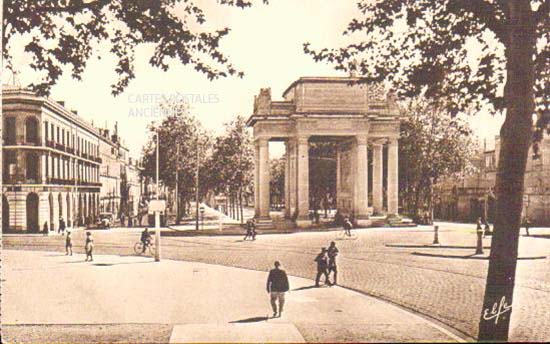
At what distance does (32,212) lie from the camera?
153 ft

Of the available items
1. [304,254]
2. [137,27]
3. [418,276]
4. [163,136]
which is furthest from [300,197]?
[137,27]

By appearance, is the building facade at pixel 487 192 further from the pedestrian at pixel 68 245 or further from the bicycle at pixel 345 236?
the pedestrian at pixel 68 245

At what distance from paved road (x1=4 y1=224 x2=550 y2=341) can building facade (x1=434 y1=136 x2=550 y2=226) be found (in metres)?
21.3

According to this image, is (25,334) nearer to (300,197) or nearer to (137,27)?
(137,27)

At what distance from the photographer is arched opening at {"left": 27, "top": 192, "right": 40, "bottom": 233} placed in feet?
152

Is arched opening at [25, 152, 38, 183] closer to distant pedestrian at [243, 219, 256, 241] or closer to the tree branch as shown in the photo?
distant pedestrian at [243, 219, 256, 241]

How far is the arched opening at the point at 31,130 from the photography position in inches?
1791

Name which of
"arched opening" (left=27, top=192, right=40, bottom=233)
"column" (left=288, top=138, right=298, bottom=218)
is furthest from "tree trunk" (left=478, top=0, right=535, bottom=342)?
"arched opening" (left=27, top=192, right=40, bottom=233)

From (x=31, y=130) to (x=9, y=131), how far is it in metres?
1.59

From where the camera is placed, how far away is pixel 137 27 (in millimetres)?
11023

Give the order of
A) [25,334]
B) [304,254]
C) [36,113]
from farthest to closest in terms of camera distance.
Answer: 1. [36,113]
2. [304,254]
3. [25,334]

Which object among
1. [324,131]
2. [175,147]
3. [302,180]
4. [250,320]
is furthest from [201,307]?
[324,131]

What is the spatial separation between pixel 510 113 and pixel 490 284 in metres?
2.75

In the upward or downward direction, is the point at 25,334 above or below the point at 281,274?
below
